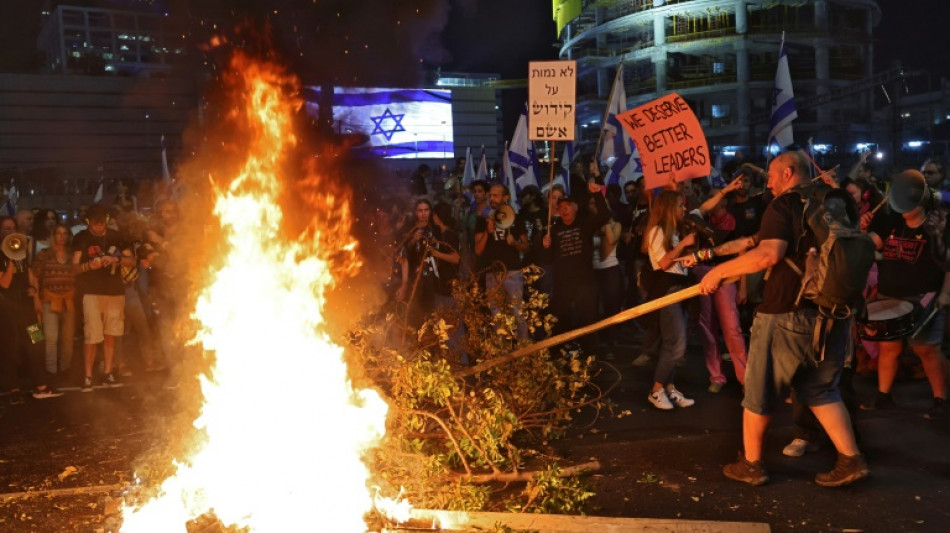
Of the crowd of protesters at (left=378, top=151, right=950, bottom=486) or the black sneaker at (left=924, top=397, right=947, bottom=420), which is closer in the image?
the crowd of protesters at (left=378, top=151, right=950, bottom=486)

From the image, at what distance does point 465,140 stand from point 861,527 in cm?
4140

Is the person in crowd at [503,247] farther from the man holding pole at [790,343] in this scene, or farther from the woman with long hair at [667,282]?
the man holding pole at [790,343]

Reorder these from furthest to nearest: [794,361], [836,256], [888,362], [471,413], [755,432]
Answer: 1. [888,362]
2. [471,413]
3. [755,432]
4. [794,361]
5. [836,256]

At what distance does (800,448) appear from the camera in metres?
5.61

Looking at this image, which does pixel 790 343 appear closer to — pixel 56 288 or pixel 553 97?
pixel 553 97

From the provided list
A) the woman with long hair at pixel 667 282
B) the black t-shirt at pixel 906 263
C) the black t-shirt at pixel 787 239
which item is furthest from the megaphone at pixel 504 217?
the black t-shirt at pixel 787 239

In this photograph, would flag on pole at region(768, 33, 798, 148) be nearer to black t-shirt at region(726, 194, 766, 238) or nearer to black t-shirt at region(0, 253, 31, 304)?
black t-shirt at region(726, 194, 766, 238)

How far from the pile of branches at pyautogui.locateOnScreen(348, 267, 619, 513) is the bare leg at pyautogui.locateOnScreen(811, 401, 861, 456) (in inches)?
59.0

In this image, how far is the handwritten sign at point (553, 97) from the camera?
368 inches

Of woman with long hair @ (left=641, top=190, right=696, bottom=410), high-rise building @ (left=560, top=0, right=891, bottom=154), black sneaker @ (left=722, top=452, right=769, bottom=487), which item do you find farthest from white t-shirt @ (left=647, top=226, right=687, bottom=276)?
high-rise building @ (left=560, top=0, right=891, bottom=154)

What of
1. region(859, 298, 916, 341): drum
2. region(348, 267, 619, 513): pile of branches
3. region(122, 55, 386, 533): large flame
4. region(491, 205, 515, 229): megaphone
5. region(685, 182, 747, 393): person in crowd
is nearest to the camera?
region(122, 55, 386, 533): large flame

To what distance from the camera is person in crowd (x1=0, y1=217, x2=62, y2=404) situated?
8727 millimetres

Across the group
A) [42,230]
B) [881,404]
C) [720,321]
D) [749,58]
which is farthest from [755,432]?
[749,58]

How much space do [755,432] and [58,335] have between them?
301 inches
